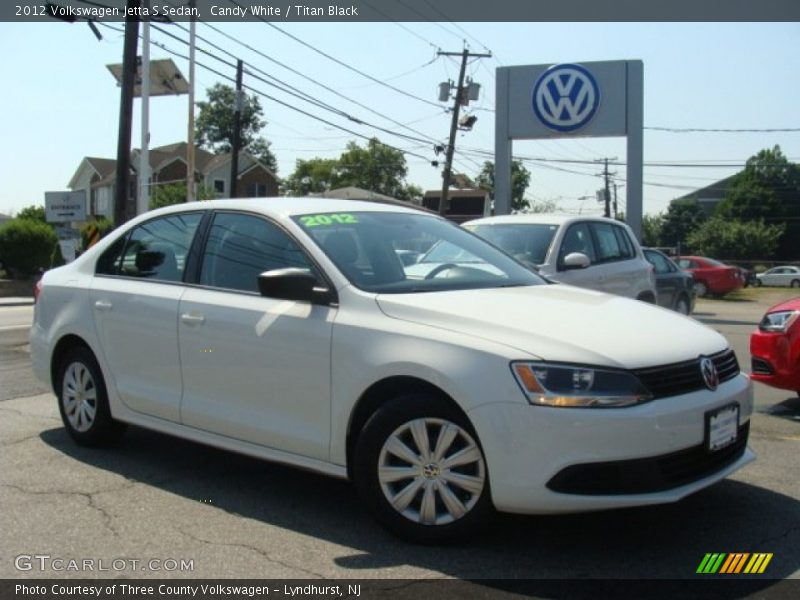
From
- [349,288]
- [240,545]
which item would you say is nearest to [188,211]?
[349,288]

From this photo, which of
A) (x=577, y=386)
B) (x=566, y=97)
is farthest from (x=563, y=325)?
(x=566, y=97)

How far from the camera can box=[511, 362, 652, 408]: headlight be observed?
3.41 metres

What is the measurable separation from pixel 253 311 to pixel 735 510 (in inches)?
108

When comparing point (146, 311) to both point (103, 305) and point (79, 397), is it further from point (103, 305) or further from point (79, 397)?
point (79, 397)

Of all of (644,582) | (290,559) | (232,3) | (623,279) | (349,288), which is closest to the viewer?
(644,582)

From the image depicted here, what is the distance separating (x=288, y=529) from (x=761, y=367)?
4.28 m

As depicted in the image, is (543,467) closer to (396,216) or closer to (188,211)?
(396,216)

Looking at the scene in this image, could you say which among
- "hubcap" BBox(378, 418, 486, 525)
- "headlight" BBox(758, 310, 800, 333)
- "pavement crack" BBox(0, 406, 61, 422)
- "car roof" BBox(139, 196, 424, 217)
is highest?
"car roof" BBox(139, 196, 424, 217)

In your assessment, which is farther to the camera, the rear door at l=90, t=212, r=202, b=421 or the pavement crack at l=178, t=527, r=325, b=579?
the rear door at l=90, t=212, r=202, b=421

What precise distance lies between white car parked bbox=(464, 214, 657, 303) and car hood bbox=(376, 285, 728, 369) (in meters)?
3.38

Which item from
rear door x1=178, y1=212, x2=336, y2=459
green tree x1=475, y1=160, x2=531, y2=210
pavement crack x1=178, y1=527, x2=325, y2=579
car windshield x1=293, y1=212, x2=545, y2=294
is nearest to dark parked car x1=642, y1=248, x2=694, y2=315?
car windshield x1=293, y1=212, x2=545, y2=294

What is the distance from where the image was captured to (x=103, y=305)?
5.27 meters

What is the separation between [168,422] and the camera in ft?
16.0

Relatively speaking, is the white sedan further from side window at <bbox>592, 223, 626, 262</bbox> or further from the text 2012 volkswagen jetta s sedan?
the text 2012 volkswagen jetta s sedan
